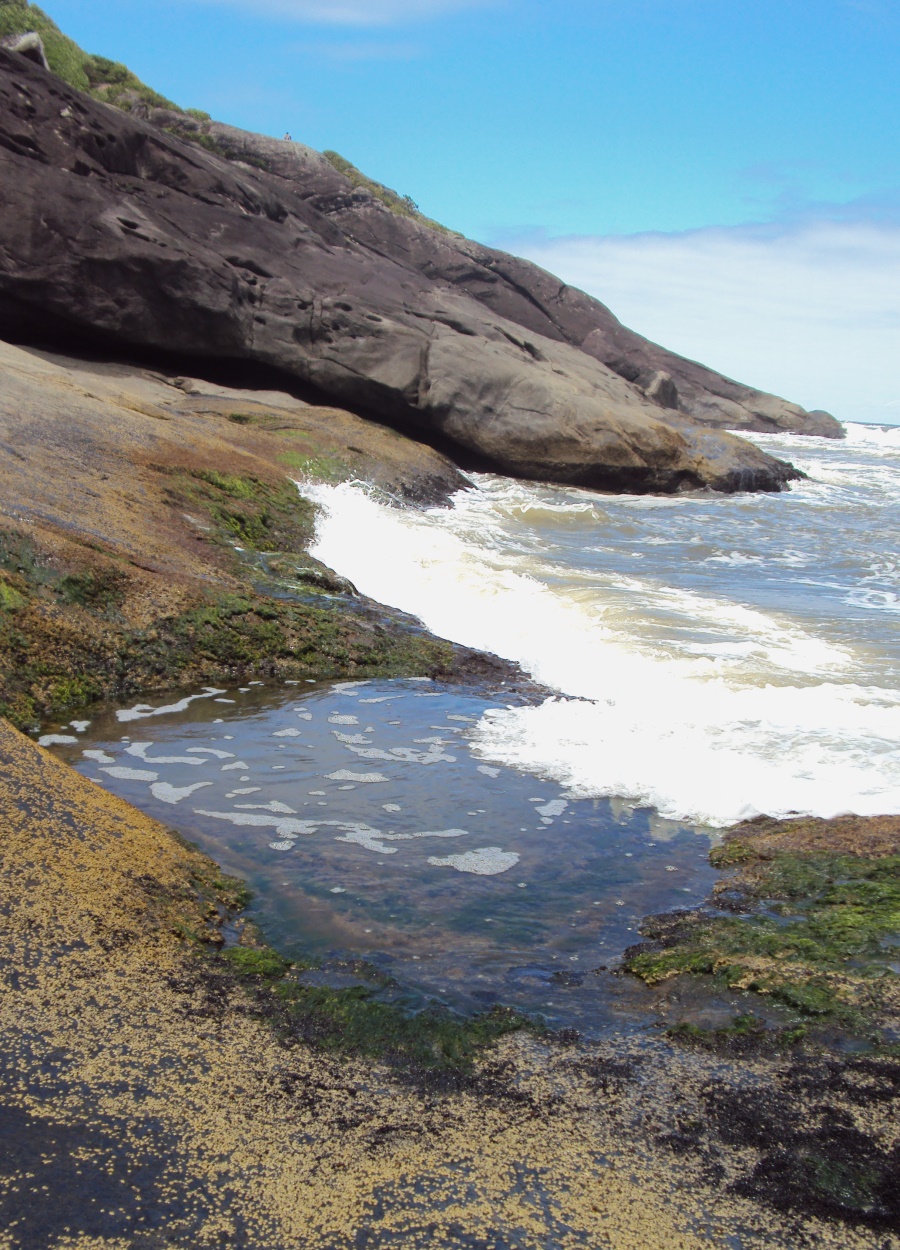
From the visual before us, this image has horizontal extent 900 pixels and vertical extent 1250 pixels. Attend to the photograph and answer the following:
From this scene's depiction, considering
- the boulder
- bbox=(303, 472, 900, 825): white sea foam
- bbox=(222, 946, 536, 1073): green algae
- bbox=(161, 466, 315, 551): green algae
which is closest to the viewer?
bbox=(222, 946, 536, 1073): green algae

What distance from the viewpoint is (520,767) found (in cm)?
543

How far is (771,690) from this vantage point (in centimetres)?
721

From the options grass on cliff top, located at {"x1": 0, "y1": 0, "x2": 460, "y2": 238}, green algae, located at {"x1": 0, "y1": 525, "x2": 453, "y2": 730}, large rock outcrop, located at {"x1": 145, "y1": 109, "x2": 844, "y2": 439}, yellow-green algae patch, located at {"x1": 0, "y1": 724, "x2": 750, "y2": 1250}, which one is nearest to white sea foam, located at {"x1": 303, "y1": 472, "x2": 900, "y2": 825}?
green algae, located at {"x1": 0, "y1": 525, "x2": 453, "y2": 730}

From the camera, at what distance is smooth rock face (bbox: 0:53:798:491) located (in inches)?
656

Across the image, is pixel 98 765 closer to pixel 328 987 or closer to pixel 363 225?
pixel 328 987

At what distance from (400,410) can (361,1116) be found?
18.5 meters

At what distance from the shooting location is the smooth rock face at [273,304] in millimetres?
16672

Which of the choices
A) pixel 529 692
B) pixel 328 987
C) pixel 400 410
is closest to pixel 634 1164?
pixel 328 987

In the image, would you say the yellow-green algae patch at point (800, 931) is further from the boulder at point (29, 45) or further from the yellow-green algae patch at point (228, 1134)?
the boulder at point (29, 45)

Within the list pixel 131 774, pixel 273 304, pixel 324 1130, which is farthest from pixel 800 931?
pixel 273 304

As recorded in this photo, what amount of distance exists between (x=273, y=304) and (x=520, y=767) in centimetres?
1606

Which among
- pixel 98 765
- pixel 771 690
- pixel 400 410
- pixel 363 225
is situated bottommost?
pixel 98 765

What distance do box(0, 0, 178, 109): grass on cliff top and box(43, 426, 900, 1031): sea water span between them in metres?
22.7

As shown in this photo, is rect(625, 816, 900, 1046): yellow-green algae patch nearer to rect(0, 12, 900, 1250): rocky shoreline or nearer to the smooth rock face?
rect(0, 12, 900, 1250): rocky shoreline
